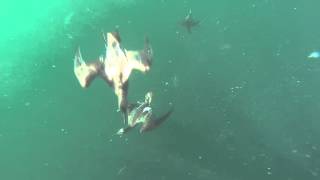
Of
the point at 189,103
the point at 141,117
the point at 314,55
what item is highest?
the point at 141,117

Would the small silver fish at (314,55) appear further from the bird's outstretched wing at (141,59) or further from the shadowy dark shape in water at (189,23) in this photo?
the bird's outstretched wing at (141,59)

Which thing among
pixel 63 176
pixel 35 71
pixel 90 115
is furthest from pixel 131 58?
pixel 35 71

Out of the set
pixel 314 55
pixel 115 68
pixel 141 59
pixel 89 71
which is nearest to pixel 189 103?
pixel 314 55

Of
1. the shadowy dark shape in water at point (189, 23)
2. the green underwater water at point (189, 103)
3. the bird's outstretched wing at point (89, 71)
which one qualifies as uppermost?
the shadowy dark shape in water at point (189, 23)

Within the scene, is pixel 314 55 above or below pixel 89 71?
below

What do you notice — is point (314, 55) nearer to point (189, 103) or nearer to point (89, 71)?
point (189, 103)

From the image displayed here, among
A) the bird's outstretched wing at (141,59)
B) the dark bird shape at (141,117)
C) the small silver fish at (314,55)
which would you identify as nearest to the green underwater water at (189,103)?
the small silver fish at (314,55)

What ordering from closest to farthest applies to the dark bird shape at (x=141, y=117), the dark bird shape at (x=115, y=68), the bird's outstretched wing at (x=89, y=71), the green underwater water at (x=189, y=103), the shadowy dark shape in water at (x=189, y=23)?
the dark bird shape at (x=115, y=68)
the dark bird shape at (x=141, y=117)
the bird's outstretched wing at (x=89, y=71)
the green underwater water at (x=189, y=103)
the shadowy dark shape in water at (x=189, y=23)

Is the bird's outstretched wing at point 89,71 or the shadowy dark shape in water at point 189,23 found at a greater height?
the shadowy dark shape in water at point 189,23
